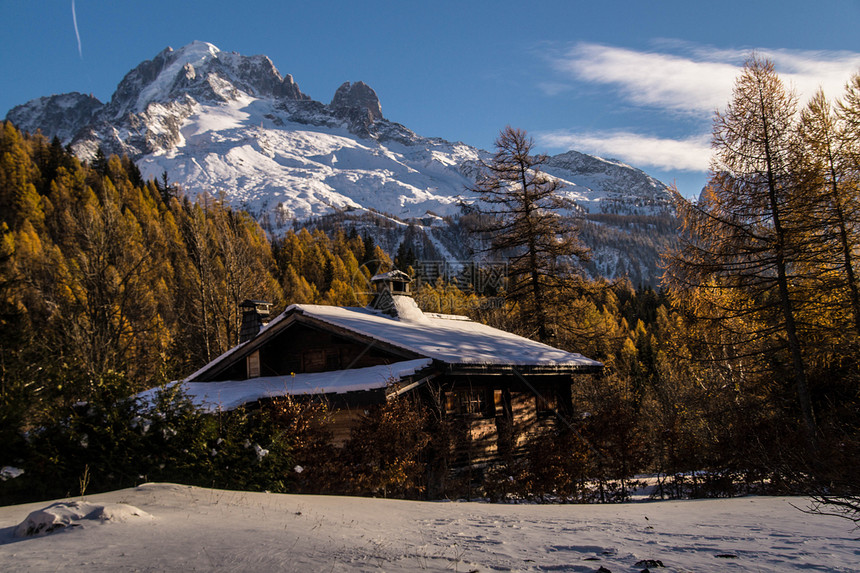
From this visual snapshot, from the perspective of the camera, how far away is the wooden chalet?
1282 cm

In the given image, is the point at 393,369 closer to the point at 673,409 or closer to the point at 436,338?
the point at 436,338

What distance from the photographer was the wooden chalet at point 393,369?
42.1 ft

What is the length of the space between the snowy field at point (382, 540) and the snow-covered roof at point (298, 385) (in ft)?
18.1

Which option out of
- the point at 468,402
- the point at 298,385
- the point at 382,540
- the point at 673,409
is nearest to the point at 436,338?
the point at 468,402

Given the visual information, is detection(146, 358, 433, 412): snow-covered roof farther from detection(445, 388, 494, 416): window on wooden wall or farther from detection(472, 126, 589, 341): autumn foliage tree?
detection(472, 126, 589, 341): autumn foliage tree

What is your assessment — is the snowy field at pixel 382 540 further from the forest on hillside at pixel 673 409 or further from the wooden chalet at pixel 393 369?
the wooden chalet at pixel 393 369

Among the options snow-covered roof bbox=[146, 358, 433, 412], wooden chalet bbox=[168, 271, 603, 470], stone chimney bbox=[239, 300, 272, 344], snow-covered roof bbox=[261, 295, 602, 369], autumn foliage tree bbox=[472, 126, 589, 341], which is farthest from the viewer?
autumn foliage tree bbox=[472, 126, 589, 341]

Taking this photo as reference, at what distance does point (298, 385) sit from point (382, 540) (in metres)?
9.82

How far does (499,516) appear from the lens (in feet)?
23.4

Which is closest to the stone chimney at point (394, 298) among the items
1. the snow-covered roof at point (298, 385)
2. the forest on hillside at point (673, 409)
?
the snow-covered roof at point (298, 385)

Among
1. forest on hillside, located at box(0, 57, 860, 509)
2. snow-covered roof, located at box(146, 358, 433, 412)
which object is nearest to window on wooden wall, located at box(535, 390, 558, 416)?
forest on hillside, located at box(0, 57, 860, 509)

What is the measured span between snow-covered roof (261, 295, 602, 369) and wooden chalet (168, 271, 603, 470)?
0.04m

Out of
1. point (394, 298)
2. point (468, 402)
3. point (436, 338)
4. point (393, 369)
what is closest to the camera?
point (393, 369)

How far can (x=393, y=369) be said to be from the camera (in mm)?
12781
